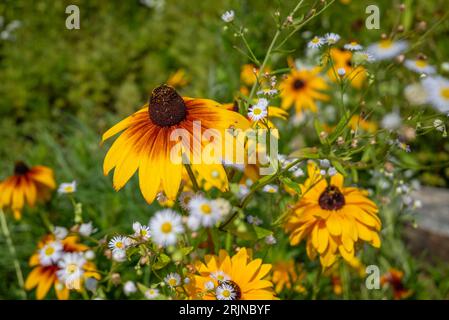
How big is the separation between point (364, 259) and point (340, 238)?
699mm

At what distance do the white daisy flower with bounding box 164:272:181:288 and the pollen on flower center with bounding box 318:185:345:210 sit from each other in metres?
0.37

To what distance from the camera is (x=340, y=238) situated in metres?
1.04

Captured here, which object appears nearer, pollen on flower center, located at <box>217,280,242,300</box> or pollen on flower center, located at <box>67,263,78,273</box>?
pollen on flower center, located at <box>217,280,242,300</box>

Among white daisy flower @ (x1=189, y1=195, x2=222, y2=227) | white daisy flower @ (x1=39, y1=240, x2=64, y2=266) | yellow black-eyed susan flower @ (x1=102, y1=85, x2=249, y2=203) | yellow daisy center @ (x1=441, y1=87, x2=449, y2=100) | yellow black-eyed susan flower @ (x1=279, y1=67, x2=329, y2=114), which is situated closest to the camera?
white daisy flower @ (x1=189, y1=195, x2=222, y2=227)

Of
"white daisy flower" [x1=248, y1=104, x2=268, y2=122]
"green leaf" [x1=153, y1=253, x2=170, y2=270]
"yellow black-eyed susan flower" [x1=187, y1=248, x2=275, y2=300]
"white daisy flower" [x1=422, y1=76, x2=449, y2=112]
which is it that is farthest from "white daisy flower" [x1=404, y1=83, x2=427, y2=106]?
"green leaf" [x1=153, y1=253, x2=170, y2=270]

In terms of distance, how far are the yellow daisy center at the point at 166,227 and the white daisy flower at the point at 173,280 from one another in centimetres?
16

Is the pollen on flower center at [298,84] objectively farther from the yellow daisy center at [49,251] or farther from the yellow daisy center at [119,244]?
the yellow daisy center at [119,244]

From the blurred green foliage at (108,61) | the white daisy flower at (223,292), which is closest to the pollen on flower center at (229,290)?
the white daisy flower at (223,292)

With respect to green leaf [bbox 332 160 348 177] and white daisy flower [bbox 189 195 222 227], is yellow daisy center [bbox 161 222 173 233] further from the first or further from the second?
green leaf [bbox 332 160 348 177]

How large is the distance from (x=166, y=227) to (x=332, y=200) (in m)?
0.46

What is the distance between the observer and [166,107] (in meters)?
0.89

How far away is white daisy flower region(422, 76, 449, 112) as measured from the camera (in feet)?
2.85

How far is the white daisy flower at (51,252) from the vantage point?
45.3 inches

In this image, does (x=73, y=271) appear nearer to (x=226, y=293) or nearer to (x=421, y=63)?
(x=226, y=293)
